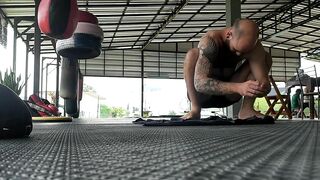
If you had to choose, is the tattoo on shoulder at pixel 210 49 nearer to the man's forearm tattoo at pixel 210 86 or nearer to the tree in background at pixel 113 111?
the man's forearm tattoo at pixel 210 86

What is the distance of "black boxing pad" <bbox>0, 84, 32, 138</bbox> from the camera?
0.81m

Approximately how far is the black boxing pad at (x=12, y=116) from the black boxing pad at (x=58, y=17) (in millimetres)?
491

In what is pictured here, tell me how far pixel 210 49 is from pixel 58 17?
713 millimetres

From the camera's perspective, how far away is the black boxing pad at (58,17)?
1249 mm

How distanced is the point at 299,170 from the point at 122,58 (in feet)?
42.3

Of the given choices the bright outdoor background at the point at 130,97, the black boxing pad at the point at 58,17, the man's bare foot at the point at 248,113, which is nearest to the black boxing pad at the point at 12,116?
the black boxing pad at the point at 58,17

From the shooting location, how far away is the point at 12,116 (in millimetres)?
832

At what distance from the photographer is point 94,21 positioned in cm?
185

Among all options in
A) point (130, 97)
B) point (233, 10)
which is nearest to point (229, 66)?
point (233, 10)

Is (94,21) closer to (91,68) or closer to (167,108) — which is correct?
(91,68)

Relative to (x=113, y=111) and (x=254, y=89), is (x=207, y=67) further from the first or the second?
(x=113, y=111)

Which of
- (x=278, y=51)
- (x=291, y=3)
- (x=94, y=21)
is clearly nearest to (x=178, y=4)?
(x=291, y=3)

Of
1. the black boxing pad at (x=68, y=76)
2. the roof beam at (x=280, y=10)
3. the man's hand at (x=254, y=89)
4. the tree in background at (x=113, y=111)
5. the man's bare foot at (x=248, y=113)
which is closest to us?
the man's hand at (x=254, y=89)

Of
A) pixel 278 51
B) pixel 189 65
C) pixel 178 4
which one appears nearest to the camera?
pixel 189 65
